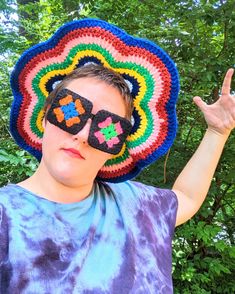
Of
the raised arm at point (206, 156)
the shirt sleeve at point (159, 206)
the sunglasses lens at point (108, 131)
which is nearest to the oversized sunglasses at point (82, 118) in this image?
the sunglasses lens at point (108, 131)

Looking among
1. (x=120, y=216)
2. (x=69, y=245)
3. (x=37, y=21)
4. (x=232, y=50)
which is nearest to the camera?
(x=69, y=245)

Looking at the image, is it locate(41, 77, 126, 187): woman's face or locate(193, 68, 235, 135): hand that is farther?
locate(193, 68, 235, 135): hand

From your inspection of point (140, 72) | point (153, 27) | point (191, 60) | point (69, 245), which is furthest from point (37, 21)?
point (69, 245)

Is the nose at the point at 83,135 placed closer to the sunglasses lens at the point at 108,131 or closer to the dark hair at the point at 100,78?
the sunglasses lens at the point at 108,131

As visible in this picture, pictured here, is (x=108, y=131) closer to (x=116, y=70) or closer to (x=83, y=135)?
(x=83, y=135)

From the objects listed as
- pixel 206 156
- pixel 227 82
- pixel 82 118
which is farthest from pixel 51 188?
pixel 227 82

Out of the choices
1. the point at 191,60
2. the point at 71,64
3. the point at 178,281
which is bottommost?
the point at 178,281

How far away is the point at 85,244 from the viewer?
1123 millimetres

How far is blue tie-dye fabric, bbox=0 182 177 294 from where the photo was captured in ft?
3.36

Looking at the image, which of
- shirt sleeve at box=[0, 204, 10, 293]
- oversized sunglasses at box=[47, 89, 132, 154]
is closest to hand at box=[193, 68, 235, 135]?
oversized sunglasses at box=[47, 89, 132, 154]

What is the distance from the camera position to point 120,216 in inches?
49.7

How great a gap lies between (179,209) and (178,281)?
6.54 ft

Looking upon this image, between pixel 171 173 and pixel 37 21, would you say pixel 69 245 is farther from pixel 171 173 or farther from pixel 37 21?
pixel 37 21

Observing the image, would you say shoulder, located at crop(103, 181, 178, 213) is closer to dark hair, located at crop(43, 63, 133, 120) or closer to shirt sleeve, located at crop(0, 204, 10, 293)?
dark hair, located at crop(43, 63, 133, 120)
